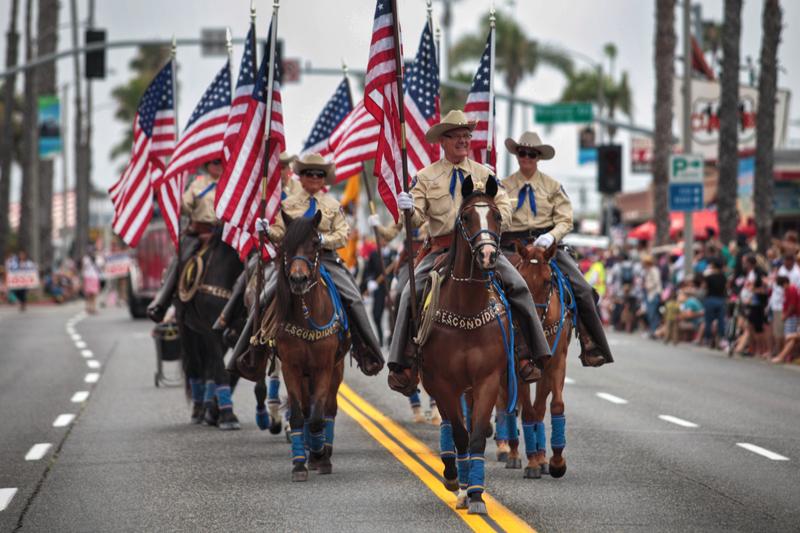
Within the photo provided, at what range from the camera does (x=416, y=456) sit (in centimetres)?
1327

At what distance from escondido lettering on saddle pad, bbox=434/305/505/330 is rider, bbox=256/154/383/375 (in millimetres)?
2493

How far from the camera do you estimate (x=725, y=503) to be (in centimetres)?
1084

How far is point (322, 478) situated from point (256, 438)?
3024 mm

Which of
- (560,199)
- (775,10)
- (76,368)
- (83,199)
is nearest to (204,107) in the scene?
(560,199)

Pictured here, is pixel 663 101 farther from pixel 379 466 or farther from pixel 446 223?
pixel 446 223

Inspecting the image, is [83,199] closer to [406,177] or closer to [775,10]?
[775,10]

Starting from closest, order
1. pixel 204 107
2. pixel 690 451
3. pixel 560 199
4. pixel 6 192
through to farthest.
Answer: pixel 560 199 → pixel 690 451 → pixel 204 107 → pixel 6 192

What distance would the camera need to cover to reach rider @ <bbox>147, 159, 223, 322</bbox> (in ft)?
53.4

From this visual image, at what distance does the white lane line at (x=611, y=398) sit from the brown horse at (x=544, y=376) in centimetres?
606

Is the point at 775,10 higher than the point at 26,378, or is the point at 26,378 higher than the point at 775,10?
the point at 775,10

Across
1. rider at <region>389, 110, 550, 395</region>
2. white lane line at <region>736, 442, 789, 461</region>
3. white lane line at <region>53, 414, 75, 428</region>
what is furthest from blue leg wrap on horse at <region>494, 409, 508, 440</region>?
white lane line at <region>53, 414, 75, 428</region>

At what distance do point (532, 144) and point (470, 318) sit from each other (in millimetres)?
2799

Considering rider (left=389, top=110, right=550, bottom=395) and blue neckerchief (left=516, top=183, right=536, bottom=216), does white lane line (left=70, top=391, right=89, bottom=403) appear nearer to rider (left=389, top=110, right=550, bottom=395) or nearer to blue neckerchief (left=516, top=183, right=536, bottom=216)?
blue neckerchief (left=516, top=183, right=536, bottom=216)

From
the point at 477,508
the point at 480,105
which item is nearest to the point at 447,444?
the point at 477,508
